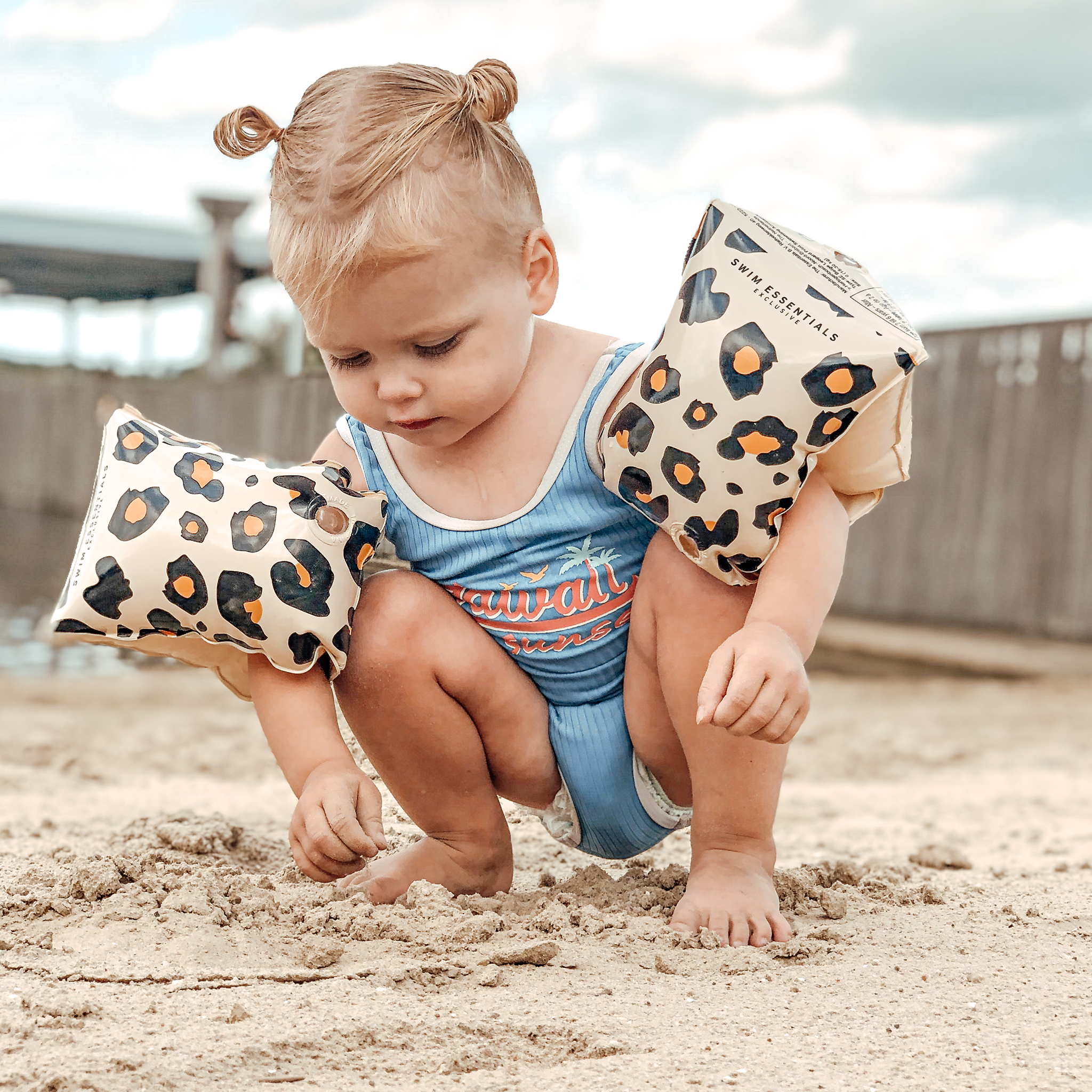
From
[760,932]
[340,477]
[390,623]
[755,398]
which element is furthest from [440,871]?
[755,398]

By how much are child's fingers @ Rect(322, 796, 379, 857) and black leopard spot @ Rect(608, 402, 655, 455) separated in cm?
57

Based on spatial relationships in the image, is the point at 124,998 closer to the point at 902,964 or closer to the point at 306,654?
the point at 306,654

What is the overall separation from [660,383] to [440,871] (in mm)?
744

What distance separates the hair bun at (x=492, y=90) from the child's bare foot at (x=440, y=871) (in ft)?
3.29

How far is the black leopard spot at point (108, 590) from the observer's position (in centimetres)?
159

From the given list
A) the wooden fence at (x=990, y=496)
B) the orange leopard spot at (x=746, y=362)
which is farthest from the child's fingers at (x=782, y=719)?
the wooden fence at (x=990, y=496)

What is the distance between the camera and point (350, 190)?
4.77 feet

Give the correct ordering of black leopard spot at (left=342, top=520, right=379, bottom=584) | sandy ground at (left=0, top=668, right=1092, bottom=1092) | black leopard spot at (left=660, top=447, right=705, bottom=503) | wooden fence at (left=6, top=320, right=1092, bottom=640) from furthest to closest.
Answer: wooden fence at (left=6, top=320, right=1092, bottom=640)
black leopard spot at (left=342, top=520, right=379, bottom=584)
black leopard spot at (left=660, top=447, right=705, bottom=503)
sandy ground at (left=0, top=668, right=1092, bottom=1092)

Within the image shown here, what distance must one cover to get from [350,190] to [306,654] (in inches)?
23.1

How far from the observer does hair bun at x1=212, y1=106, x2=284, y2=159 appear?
1.60 meters

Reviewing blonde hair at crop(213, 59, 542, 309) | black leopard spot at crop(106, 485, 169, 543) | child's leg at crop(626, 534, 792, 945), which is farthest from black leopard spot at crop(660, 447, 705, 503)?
black leopard spot at crop(106, 485, 169, 543)

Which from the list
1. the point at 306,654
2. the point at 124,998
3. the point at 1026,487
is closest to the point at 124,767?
the point at 306,654

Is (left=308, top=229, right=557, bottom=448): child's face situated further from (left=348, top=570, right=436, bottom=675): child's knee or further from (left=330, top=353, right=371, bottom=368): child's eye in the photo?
(left=348, top=570, right=436, bottom=675): child's knee

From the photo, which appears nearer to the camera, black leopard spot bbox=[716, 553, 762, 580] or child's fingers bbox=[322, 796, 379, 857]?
child's fingers bbox=[322, 796, 379, 857]
